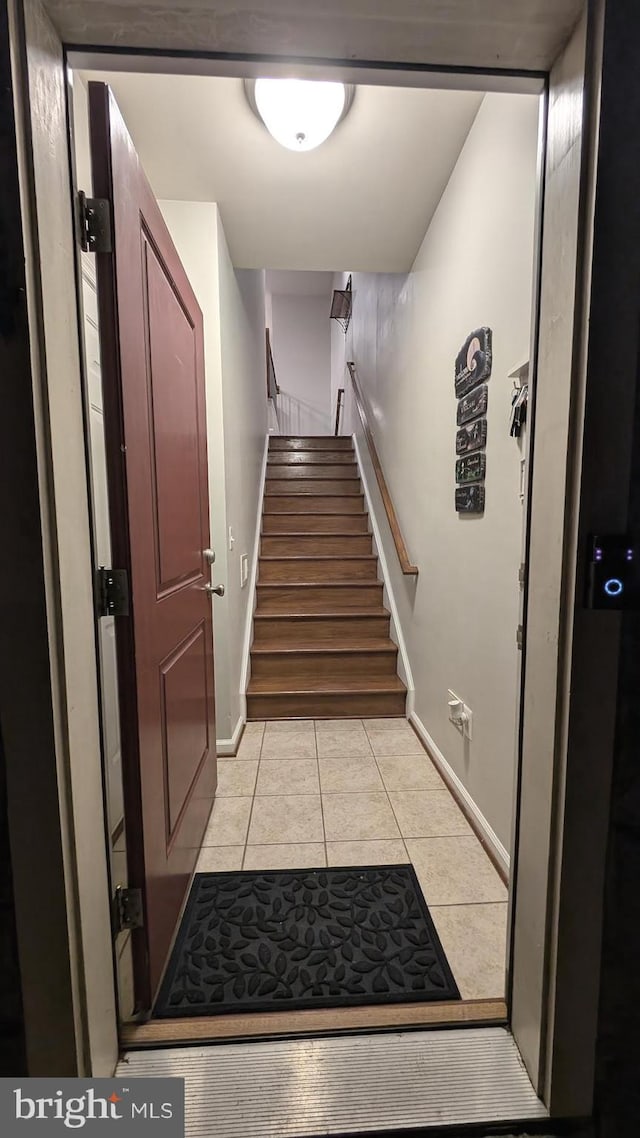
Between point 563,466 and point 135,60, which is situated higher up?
point 135,60

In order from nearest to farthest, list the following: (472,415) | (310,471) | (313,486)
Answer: (472,415), (313,486), (310,471)

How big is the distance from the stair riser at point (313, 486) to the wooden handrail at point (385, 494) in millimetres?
602

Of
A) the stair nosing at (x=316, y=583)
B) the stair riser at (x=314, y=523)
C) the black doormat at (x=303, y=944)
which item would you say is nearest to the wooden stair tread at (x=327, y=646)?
the stair nosing at (x=316, y=583)

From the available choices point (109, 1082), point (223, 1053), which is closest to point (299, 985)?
point (223, 1053)

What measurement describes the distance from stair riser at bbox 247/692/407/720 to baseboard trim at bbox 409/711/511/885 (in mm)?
341

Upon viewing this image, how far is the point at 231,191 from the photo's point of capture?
191cm

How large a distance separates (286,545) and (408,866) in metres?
2.60

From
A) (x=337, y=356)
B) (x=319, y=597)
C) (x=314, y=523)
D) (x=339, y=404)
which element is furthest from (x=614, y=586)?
(x=337, y=356)

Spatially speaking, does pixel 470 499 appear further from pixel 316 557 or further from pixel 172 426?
pixel 316 557

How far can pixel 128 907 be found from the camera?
1008 mm

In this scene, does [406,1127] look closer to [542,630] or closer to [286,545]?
[542,630]

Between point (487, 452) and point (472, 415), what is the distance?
Result: 0.20 meters

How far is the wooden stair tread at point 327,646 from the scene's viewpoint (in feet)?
9.59

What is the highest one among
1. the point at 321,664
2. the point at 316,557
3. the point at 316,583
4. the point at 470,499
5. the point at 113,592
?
the point at 470,499
